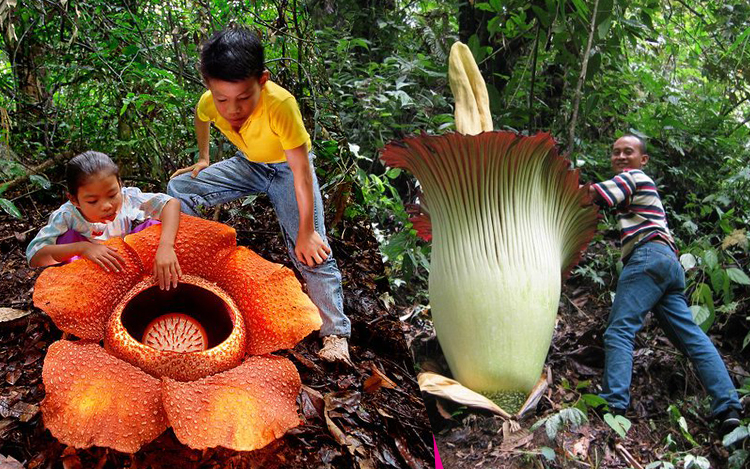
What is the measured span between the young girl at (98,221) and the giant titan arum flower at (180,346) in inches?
0.8

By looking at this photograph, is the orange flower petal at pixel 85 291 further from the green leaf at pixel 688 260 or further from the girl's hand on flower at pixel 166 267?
the green leaf at pixel 688 260

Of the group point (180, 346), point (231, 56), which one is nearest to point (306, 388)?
point (180, 346)

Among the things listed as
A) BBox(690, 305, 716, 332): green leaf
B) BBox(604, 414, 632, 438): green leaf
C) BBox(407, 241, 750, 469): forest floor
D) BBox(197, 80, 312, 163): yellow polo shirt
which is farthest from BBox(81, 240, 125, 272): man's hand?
BBox(690, 305, 716, 332): green leaf

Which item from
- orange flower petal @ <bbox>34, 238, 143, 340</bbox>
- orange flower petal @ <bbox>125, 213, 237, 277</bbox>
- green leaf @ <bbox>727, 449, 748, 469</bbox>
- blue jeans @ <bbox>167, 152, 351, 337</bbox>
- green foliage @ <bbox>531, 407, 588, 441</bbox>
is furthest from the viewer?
blue jeans @ <bbox>167, 152, 351, 337</bbox>

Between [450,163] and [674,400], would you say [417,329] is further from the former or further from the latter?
[674,400]

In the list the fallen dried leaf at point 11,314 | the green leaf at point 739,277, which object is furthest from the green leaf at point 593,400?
the fallen dried leaf at point 11,314

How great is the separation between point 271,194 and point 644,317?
88cm

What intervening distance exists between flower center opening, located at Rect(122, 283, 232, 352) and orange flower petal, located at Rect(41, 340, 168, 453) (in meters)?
0.09

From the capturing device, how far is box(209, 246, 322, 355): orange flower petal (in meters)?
1.29

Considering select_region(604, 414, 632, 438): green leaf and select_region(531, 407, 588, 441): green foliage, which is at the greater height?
select_region(604, 414, 632, 438): green leaf

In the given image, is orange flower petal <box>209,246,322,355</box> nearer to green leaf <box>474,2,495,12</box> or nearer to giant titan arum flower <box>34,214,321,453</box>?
giant titan arum flower <box>34,214,321,453</box>

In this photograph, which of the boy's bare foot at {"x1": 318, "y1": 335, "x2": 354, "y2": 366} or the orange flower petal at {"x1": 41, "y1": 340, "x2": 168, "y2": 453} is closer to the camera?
the orange flower petal at {"x1": 41, "y1": 340, "x2": 168, "y2": 453}

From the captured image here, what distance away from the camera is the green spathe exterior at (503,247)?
42.8 inches

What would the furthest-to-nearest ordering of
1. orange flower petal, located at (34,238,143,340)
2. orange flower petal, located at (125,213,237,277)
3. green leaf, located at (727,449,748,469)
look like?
1. orange flower petal, located at (125,213,237,277)
2. orange flower petal, located at (34,238,143,340)
3. green leaf, located at (727,449,748,469)
